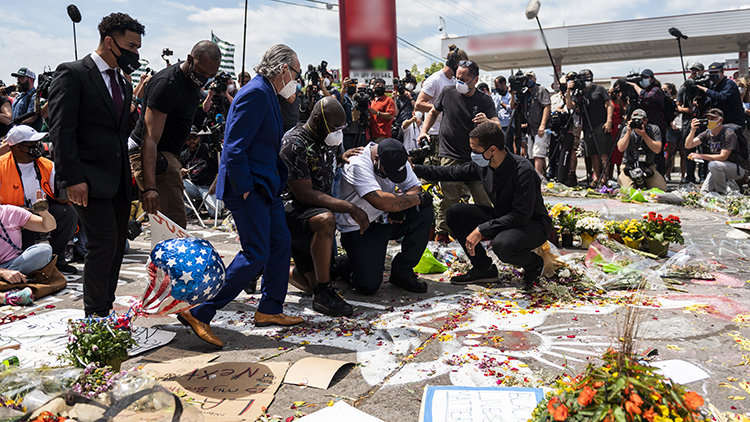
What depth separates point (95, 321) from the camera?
2.46m

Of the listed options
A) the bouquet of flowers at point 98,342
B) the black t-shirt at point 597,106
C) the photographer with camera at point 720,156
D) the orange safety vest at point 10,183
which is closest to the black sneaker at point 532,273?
the bouquet of flowers at point 98,342

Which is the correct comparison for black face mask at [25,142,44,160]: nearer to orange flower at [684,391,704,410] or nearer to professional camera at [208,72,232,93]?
professional camera at [208,72,232,93]

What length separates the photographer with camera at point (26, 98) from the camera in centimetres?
684

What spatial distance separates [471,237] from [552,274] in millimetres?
788

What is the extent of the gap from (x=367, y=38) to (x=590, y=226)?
10149 millimetres

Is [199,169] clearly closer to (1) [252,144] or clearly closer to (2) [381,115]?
(2) [381,115]

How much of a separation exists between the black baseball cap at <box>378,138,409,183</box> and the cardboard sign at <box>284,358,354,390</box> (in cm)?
166

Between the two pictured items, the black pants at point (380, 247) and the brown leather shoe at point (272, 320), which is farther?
the black pants at point (380, 247)

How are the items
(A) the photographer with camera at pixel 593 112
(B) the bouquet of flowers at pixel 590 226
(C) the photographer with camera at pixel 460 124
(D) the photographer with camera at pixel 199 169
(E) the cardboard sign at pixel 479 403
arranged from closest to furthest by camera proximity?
(E) the cardboard sign at pixel 479 403
(B) the bouquet of flowers at pixel 590 226
(C) the photographer with camera at pixel 460 124
(D) the photographer with camera at pixel 199 169
(A) the photographer with camera at pixel 593 112

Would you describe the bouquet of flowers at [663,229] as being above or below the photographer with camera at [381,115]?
below

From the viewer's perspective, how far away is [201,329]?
3.19 m

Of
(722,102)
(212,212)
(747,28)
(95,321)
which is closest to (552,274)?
(95,321)

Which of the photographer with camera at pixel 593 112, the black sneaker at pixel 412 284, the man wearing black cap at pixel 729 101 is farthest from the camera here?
the photographer with camera at pixel 593 112

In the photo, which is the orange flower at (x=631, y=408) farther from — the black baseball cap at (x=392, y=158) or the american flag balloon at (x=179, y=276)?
the black baseball cap at (x=392, y=158)
